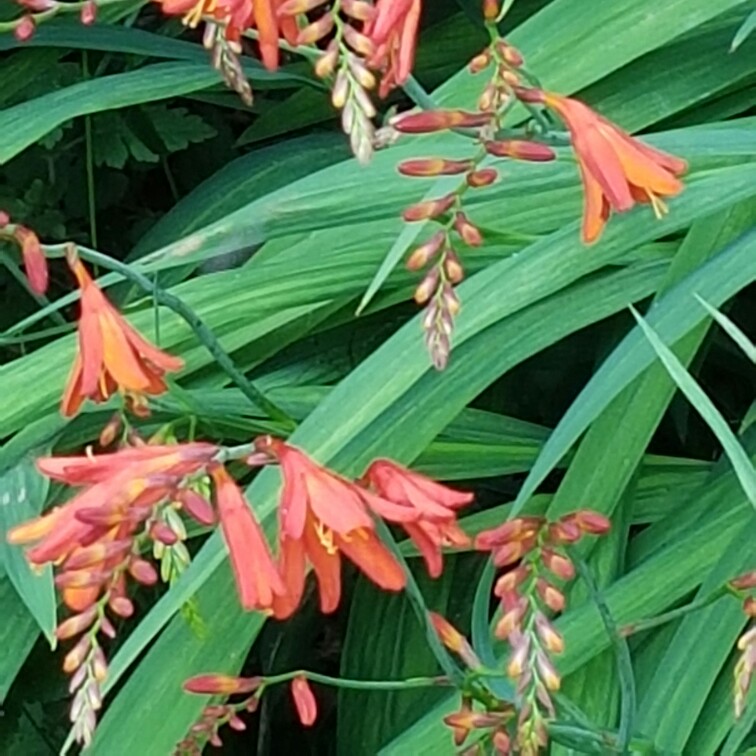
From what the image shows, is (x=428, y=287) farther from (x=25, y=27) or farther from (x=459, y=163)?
(x=25, y=27)

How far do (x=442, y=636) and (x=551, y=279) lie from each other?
0.32 m

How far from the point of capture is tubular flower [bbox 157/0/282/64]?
0.62m

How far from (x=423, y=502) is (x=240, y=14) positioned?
0.76 feet

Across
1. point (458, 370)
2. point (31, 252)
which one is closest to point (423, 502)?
point (31, 252)

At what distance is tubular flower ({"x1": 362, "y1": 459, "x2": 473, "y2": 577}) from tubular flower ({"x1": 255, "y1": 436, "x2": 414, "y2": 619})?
0.04 feet

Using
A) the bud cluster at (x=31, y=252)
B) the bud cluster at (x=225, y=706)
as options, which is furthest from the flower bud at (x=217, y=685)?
the bud cluster at (x=31, y=252)

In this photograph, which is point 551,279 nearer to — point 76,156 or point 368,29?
point 368,29

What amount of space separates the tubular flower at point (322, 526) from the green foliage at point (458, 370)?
0.56 feet

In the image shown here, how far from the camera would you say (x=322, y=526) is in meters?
0.57

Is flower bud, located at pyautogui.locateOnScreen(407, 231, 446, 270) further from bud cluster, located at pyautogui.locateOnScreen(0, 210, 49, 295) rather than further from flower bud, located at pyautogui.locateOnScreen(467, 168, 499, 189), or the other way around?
bud cluster, located at pyautogui.locateOnScreen(0, 210, 49, 295)

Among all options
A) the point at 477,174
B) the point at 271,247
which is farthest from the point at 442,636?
the point at 271,247

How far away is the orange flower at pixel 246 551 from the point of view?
54cm

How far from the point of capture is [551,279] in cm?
93

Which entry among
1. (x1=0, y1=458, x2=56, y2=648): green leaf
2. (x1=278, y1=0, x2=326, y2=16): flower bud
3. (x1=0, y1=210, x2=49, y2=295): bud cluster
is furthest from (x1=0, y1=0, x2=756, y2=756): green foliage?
(x1=278, y1=0, x2=326, y2=16): flower bud
